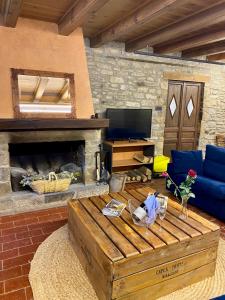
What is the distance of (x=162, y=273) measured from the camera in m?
1.80

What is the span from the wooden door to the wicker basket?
2.82 meters

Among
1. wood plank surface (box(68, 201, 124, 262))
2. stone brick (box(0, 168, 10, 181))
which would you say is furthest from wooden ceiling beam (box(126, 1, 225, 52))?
stone brick (box(0, 168, 10, 181))

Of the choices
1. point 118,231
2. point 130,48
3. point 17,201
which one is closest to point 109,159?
point 17,201

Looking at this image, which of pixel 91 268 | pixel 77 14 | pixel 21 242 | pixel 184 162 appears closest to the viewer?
pixel 91 268

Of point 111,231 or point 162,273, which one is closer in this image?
point 162,273

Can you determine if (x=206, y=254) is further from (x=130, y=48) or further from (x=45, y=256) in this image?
(x=130, y=48)

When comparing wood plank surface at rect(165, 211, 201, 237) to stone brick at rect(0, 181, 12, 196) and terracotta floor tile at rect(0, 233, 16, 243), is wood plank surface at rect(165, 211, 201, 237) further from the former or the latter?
stone brick at rect(0, 181, 12, 196)

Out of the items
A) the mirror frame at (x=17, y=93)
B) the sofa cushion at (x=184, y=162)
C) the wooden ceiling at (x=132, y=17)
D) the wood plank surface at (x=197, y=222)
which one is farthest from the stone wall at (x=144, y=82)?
the wood plank surface at (x=197, y=222)

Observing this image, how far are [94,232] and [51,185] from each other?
1.65 meters

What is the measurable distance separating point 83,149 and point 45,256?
1.81m

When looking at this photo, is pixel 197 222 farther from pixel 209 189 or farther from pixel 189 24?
pixel 189 24

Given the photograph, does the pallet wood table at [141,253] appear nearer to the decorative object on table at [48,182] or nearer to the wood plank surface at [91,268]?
the wood plank surface at [91,268]

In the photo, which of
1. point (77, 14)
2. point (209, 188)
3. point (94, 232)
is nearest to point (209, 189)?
point (209, 188)

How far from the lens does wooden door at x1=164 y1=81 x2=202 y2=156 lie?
5246mm
